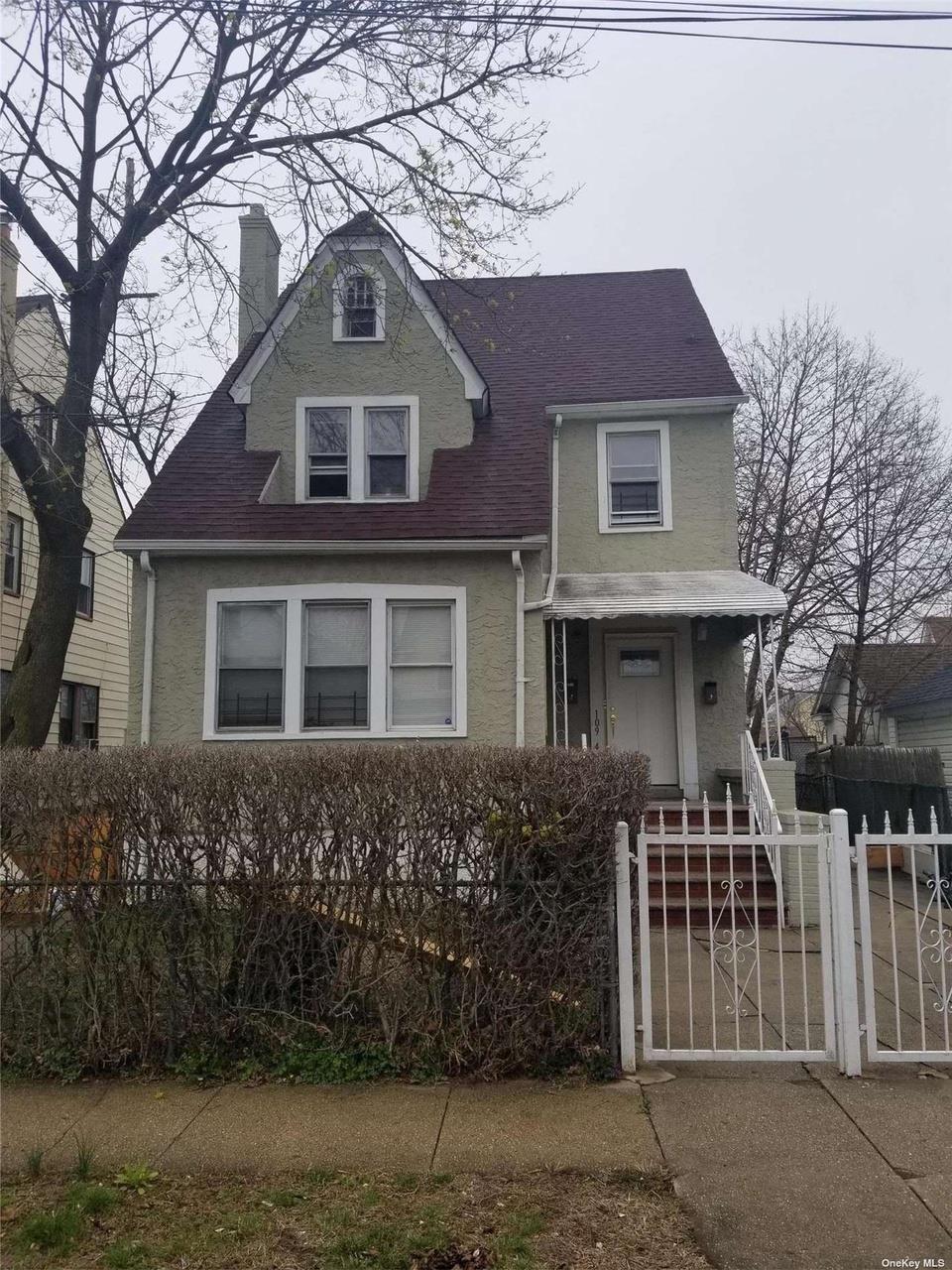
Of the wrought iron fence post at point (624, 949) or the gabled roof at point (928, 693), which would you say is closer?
the wrought iron fence post at point (624, 949)

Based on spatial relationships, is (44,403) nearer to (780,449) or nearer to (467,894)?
(467,894)

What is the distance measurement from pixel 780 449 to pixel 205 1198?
21076mm

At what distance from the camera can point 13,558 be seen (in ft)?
54.6

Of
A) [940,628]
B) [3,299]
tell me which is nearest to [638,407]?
[3,299]

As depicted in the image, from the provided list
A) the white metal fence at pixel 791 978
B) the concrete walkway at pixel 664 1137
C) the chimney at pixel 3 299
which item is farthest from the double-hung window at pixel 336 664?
the concrete walkway at pixel 664 1137

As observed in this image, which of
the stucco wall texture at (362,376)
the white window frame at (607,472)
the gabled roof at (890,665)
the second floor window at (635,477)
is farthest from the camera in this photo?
the gabled roof at (890,665)

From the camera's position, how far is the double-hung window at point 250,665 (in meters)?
11.1

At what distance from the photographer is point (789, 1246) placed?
3.63 m

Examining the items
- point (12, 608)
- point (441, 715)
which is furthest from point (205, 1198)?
point (12, 608)

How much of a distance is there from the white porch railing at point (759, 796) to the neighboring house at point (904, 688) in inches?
416

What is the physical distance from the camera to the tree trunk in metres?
9.67

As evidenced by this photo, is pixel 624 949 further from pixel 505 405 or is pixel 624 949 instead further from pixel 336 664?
pixel 505 405

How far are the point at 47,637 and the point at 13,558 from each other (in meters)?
7.74

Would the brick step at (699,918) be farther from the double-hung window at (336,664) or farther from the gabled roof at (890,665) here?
the gabled roof at (890,665)
